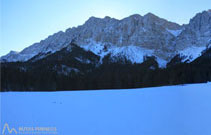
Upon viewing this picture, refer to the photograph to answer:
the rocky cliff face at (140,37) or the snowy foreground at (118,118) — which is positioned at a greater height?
the rocky cliff face at (140,37)

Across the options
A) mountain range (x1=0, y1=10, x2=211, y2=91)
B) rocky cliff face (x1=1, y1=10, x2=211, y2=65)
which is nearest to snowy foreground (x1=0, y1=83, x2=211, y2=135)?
mountain range (x1=0, y1=10, x2=211, y2=91)

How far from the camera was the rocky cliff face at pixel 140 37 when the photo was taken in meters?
95.2

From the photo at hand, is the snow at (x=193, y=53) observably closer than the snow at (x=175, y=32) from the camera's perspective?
Yes

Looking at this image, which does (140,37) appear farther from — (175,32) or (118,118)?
(118,118)

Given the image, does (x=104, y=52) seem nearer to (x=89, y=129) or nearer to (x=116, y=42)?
(x=116, y=42)

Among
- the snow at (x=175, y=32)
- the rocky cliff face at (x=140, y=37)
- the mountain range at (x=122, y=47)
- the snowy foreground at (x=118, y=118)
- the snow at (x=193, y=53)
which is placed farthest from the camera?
the snow at (x=175, y=32)

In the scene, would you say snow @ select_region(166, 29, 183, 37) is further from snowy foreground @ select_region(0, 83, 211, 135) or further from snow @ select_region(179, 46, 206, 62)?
snowy foreground @ select_region(0, 83, 211, 135)

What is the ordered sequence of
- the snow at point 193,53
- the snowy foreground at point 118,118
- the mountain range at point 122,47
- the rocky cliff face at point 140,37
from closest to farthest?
the snowy foreground at point 118,118 → the mountain range at point 122,47 → the snow at point 193,53 → the rocky cliff face at point 140,37

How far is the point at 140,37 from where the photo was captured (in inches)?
4178

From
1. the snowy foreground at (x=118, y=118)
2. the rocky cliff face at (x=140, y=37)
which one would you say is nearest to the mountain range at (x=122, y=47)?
the rocky cliff face at (x=140, y=37)

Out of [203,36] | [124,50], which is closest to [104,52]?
[124,50]

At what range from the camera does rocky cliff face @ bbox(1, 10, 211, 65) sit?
95188 mm

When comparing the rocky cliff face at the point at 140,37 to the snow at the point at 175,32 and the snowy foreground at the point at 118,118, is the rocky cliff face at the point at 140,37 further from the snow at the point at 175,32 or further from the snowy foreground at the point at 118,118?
the snowy foreground at the point at 118,118

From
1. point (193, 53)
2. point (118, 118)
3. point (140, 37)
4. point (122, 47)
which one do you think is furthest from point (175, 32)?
point (118, 118)
